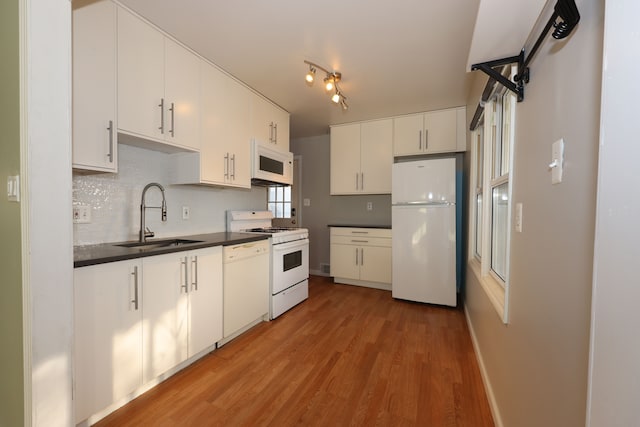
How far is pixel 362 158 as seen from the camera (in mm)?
3916

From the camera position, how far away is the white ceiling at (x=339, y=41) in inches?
67.6

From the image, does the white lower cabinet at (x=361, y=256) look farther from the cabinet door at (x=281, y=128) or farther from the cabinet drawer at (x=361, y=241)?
the cabinet door at (x=281, y=128)

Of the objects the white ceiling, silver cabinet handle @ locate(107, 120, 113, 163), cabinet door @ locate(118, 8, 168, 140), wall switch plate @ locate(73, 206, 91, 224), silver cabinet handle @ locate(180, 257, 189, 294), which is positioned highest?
the white ceiling

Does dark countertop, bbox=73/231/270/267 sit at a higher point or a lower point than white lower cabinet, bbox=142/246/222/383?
higher

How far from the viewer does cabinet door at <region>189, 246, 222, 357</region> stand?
1.90 m

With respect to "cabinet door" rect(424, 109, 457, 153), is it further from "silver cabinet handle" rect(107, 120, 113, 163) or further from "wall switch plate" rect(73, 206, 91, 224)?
"wall switch plate" rect(73, 206, 91, 224)

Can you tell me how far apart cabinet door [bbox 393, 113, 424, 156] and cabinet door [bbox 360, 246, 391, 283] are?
4.54ft

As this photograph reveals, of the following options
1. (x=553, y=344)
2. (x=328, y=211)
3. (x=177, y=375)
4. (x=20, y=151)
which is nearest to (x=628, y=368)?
(x=553, y=344)

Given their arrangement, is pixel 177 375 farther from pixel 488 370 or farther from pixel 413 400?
pixel 488 370

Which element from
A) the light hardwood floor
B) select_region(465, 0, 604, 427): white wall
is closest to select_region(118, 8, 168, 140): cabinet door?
the light hardwood floor

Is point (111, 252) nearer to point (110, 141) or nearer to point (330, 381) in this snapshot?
point (110, 141)

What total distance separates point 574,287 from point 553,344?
239mm

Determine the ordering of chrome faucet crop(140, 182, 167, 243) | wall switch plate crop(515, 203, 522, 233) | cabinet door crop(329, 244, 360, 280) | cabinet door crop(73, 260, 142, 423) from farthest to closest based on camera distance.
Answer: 1. cabinet door crop(329, 244, 360, 280)
2. chrome faucet crop(140, 182, 167, 243)
3. cabinet door crop(73, 260, 142, 423)
4. wall switch plate crop(515, 203, 522, 233)

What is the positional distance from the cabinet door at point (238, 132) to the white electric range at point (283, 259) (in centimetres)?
51
